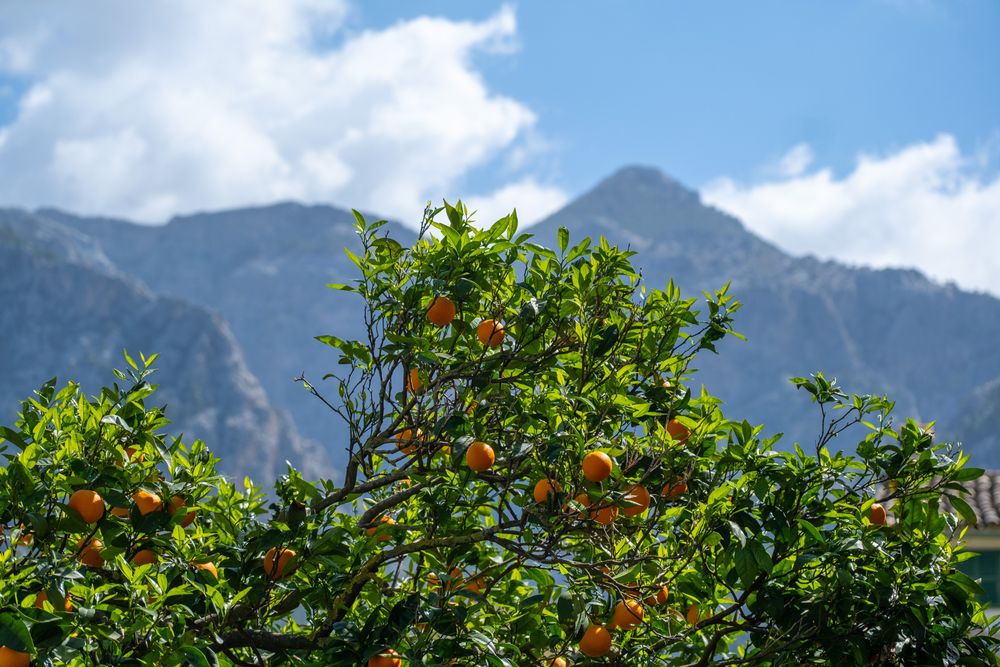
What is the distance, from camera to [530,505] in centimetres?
516

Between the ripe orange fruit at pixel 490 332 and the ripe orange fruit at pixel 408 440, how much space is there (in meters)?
0.60

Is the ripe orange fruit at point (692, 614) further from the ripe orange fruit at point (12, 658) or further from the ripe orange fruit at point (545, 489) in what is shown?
the ripe orange fruit at point (12, 658)

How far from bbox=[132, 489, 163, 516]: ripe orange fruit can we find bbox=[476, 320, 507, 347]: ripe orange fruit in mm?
1825

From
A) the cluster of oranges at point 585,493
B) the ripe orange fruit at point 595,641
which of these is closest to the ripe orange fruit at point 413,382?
the cluster of oranges at point 585,493

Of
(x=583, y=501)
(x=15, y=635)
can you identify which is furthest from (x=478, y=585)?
(x=15, y=635)

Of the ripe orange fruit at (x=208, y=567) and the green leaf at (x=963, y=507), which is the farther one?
the green leaf at (x=963, y=507)

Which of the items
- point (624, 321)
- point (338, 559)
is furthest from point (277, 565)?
point (624, 321)

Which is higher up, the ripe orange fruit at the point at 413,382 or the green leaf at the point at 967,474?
the ripe orange fruit at the point at 413,382

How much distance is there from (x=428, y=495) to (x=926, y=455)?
101 inches

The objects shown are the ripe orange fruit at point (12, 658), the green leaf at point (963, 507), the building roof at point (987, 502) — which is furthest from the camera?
the building roof at point (987, 502)

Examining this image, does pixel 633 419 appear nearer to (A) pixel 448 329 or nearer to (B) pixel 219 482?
(A) pixel 448 329

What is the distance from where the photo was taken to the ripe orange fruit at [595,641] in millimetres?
5328

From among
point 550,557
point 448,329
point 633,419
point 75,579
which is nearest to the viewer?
point 75,579

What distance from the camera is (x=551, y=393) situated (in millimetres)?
5477
